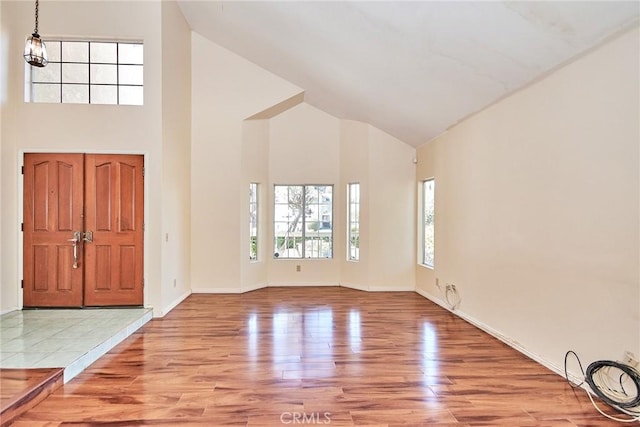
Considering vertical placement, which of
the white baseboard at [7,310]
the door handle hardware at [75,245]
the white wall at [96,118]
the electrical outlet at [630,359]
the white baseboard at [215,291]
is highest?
the white wall at [96,118]

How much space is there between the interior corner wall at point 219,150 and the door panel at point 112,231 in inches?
63.0

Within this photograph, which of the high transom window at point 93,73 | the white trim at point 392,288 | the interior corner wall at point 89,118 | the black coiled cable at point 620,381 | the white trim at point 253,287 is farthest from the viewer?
the white trim at point 392,288

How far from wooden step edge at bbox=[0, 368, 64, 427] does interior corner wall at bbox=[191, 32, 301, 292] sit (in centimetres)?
371

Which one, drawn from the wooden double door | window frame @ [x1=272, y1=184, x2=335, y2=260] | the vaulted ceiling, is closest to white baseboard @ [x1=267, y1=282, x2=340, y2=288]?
window frame @ [x1=272, y1=184, x2=335, y2=260]

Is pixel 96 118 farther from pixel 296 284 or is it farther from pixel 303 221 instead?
pixel 296 284

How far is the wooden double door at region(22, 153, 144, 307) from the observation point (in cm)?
501

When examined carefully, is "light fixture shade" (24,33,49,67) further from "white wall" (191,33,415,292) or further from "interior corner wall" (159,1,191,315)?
"white wall" (191,33,415,292)

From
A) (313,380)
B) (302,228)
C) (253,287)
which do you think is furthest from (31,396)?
(302,228)

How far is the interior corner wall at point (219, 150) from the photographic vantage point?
6.70m

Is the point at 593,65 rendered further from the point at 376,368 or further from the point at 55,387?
the point at 55,387

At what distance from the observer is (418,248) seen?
690cm

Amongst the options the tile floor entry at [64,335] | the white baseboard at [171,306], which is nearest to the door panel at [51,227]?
the tile floor entry at [64,335]

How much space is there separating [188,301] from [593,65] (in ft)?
18.3

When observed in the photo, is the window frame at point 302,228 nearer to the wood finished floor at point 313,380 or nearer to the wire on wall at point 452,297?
the wire on wall at point 452,297
